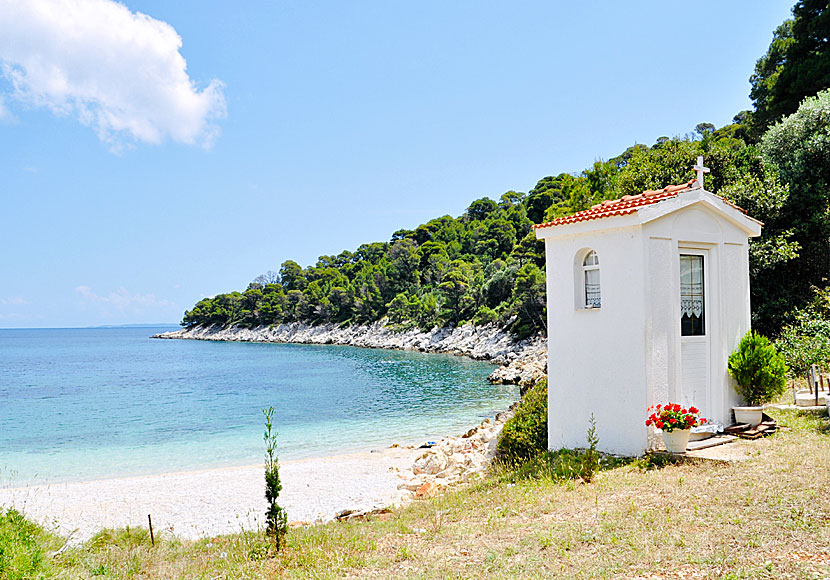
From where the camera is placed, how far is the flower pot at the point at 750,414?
10508 mm

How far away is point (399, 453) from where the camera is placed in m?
19.7

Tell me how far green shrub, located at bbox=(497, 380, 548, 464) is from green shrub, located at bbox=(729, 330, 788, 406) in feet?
12.1

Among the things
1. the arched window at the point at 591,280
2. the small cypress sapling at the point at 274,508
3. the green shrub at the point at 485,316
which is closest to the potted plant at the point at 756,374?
the arched window at the point at 591,280

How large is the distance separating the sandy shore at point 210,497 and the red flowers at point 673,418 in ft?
16.7

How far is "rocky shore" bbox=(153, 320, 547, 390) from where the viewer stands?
133 feet

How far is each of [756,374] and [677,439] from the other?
98.7 inches

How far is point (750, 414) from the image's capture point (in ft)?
34.6

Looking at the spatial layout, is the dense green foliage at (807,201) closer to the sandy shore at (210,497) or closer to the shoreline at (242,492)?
the shoreline at (242,492)

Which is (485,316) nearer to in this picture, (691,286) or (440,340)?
(440,340)

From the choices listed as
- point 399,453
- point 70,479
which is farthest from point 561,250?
point 70,479

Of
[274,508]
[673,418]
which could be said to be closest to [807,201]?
[673,418]

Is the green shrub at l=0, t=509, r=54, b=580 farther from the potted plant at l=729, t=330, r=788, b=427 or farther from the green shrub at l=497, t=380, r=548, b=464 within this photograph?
the potted plant at l=729, t=330, r=788, b=427

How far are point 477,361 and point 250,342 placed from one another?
66.7 meters

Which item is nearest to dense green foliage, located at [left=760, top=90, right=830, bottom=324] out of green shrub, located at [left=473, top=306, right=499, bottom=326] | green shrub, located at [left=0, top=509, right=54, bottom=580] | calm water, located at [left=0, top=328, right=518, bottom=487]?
calm water, located at [left=0, top=328, right=518, bottom=487]
